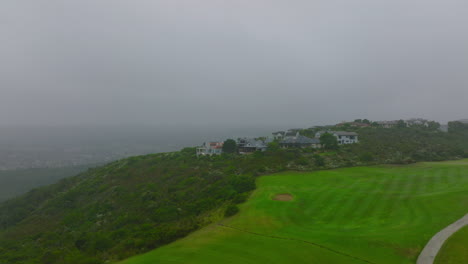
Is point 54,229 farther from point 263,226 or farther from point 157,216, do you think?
point 263,226

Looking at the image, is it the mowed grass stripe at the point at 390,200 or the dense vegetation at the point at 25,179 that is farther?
the dense vegetation at the point at 25,179

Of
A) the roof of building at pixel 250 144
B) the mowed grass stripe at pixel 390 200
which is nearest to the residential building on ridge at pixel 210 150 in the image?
the roof of building at pixel 250 144

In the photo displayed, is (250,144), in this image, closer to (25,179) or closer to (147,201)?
(147,201)

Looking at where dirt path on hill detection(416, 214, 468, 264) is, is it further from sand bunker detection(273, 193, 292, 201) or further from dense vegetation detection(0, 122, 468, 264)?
dense vegetation detection(0, 122, 468, 264)

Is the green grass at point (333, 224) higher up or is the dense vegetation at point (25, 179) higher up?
the green grass at point (333, 224)

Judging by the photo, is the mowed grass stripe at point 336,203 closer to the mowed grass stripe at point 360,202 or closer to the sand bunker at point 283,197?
the mowed grass stripe at point 360,202

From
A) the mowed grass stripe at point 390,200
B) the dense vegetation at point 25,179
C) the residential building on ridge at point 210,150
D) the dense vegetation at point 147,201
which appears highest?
the residential building on ridge at point 210,150
